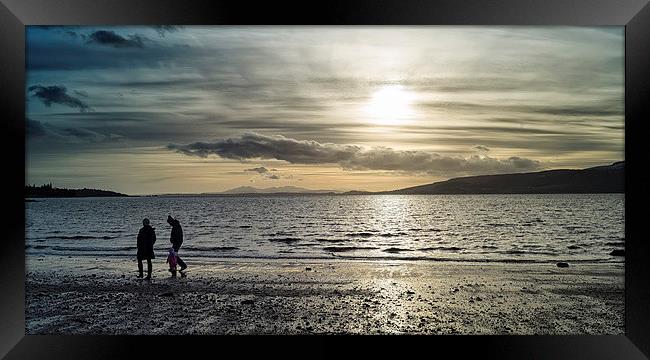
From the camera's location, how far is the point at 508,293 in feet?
33.4

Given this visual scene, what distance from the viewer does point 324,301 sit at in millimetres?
9375

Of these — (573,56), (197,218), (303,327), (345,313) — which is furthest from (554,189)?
(197,218)

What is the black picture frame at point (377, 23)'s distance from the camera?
7.04 m

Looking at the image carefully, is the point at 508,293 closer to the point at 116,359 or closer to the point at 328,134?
the point at 328,134

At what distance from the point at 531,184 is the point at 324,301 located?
973 centimetres

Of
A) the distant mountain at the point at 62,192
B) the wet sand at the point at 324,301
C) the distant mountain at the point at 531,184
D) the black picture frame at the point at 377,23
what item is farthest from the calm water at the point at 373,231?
the black picture frame at the point at 377,23

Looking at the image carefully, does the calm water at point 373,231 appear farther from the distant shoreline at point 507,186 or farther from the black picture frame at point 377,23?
the black picture frame at point 377,23

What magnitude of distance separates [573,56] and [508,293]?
4.84 metres

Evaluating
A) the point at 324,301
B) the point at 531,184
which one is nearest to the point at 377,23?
the point at 324,301

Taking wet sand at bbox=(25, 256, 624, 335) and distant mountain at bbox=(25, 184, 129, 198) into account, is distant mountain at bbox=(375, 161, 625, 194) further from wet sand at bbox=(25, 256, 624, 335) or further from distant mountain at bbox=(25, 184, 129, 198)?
distant mountain at bbox=(25, 184, 129, 198)

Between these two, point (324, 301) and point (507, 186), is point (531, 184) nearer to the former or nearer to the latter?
point (507, 186)

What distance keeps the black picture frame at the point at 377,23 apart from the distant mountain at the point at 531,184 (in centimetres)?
381

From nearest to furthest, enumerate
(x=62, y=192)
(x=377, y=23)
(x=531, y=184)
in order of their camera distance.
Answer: (x=377, y=23) → (x=62, y=192) → (x=531, y=184)
